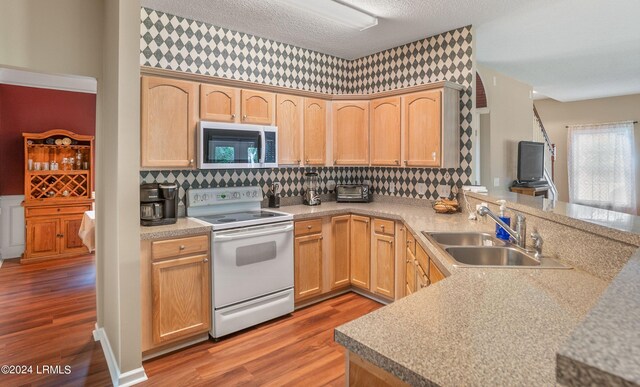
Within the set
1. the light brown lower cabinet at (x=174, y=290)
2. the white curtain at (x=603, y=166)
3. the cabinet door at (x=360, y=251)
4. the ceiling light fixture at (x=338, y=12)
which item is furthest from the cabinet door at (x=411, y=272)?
the white curtain at (x=603, y=166)

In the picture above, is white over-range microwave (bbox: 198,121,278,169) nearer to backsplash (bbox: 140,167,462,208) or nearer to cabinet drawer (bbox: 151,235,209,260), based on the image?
backsplash (bbox: 140,167,462,208)

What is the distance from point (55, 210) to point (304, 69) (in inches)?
167

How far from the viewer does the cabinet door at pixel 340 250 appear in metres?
3.76

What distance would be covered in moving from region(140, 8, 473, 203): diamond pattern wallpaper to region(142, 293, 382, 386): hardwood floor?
4.62 ft

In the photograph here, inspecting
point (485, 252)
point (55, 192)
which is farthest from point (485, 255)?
point (55, 192)

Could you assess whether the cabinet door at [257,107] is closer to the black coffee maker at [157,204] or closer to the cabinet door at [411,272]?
the black coffee maker at [157,204]

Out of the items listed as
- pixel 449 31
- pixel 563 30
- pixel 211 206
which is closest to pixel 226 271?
pixel 211 206

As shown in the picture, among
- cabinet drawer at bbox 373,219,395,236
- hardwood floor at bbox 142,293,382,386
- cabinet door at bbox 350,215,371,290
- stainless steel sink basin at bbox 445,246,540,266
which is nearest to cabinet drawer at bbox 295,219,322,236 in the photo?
cabinet door at bbox 350,215,371,290

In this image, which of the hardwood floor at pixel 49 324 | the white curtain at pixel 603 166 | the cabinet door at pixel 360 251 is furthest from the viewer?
the white curtain at pixel 603 166

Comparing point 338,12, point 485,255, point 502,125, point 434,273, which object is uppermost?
point 338,12

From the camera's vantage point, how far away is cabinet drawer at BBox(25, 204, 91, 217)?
524 cm

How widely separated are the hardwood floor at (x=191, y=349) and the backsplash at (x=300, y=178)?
4.37ft

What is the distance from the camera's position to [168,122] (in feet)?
9.73

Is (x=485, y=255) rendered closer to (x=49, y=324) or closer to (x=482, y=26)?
(x=482, y=26)
